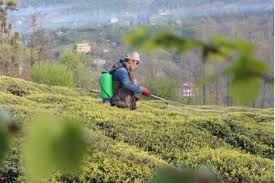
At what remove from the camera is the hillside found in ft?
12.3

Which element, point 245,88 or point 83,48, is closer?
point 245,88

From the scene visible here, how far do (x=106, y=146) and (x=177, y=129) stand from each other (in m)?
1.44

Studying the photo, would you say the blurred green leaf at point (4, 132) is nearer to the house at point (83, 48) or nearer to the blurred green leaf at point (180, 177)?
the blurred green leaf at point (180, 177)

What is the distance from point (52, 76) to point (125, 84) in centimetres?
1223

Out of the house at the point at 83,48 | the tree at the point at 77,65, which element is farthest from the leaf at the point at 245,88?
the house at the point at 83,48

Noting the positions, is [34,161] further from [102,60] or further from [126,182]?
[102,60]

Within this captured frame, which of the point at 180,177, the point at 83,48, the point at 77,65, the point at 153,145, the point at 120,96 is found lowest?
the point at 153,145

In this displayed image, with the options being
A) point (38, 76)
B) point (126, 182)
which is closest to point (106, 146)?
point (126, 182)

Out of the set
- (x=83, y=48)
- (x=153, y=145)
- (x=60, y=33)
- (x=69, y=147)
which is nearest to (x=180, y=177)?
(x=69, y=147)

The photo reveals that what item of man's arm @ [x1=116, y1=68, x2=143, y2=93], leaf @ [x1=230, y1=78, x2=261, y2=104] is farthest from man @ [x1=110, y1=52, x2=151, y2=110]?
leaf @ [x1=230, y1=78, x2=261, y2=104]

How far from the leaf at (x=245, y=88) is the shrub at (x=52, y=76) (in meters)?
18.4

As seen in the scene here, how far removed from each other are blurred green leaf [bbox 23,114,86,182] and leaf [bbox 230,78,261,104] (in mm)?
106

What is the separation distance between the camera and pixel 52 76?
19094 mm

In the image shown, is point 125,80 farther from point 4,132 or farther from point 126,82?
point 4,132
